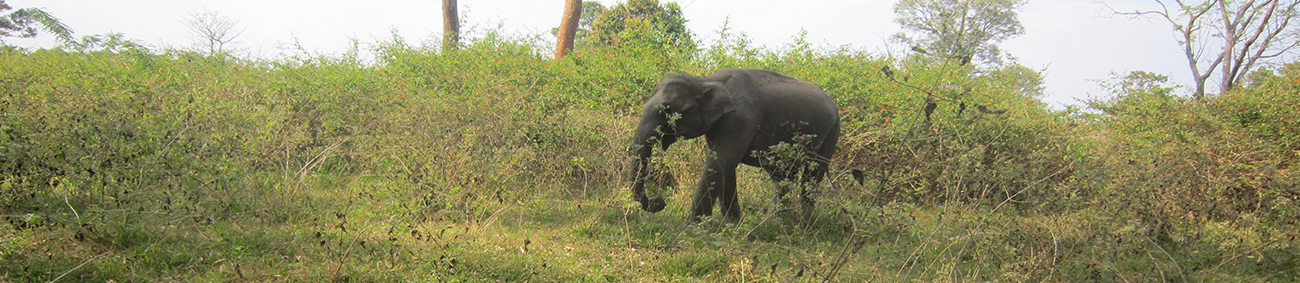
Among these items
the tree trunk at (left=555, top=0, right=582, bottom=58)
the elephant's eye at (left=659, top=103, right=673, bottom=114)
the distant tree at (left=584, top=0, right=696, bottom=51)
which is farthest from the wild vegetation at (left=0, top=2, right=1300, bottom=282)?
the distant tree at (left=584, top=0, right=696, bottom=51)

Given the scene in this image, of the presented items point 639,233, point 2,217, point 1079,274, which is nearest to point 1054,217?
point 1079,274

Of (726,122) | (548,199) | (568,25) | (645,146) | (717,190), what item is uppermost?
(568,25)

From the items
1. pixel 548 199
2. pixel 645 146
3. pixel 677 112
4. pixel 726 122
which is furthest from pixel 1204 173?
pixel 548 199

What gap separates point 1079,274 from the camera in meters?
3.79

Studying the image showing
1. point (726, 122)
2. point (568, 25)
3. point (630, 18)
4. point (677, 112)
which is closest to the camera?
point (677, 112)

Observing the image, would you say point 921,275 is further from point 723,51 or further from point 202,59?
point 202,59

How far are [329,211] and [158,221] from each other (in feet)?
3.70

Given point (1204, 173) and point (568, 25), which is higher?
point (568, 25)

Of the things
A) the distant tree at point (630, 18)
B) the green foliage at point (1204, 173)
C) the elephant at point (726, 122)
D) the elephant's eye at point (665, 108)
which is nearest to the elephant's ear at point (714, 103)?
the elephant at point (726, 122)

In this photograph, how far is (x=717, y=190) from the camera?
514 centimetres

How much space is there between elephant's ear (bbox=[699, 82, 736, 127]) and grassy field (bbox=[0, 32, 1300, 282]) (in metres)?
0.81

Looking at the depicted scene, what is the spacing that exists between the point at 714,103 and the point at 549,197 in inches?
80.4

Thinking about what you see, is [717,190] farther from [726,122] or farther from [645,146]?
[645,146]

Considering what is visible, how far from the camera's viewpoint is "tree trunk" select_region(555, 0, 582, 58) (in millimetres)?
13203
